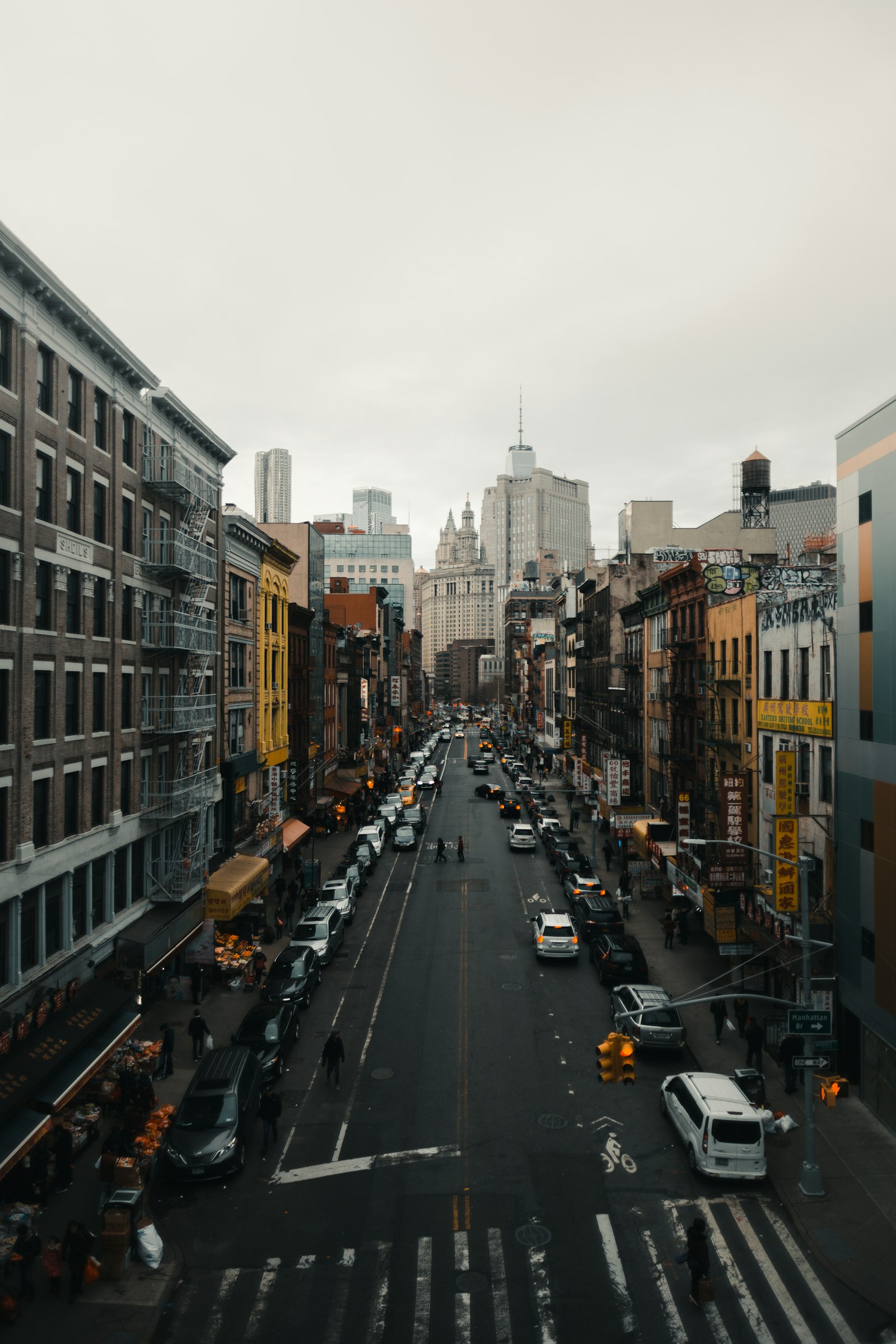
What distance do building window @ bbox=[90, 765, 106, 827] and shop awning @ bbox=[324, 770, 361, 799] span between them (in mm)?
39875

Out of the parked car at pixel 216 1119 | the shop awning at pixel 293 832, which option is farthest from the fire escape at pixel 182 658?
the shop awning at pixel 293 832

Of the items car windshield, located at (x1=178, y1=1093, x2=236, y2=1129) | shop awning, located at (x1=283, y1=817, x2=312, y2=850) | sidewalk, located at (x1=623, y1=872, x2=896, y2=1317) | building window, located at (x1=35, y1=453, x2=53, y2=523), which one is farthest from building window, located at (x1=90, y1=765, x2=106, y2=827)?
shop awning, located at (x1=283, y1=817, x2=312, y2=850)

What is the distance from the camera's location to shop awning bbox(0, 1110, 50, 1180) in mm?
16219

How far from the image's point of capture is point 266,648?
46938 mm

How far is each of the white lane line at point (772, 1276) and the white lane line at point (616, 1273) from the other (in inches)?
101

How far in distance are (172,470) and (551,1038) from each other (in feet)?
77.2

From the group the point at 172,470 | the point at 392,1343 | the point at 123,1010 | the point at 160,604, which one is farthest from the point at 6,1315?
the point at 172,470

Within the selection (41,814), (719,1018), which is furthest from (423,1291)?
(41,814)

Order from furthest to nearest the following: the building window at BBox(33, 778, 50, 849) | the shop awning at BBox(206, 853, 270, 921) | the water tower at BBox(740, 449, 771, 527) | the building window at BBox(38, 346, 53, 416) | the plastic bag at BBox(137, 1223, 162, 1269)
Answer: the water tower at BBox(740, 449, 771, 527) → the shop awning at BBox(206, 853, 270, 921) → the building window at BBox(38, 346, 53, 416) → the building window at BBox(33, 778, 50, 849) → the plastic bag at BBox(137, 1223, 162, 1269)

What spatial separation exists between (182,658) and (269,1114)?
17.7m

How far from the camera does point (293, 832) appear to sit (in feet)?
158

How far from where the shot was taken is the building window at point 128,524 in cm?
2775

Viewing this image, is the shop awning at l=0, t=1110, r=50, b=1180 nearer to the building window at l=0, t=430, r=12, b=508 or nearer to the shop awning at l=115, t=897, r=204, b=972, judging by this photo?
the shop awning at l=115, t=897, r=204, b=972

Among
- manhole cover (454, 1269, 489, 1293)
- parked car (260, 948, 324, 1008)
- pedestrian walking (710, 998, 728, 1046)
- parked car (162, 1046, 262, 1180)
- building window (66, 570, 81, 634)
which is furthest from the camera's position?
parked car (260, 948, 324, 1008)
